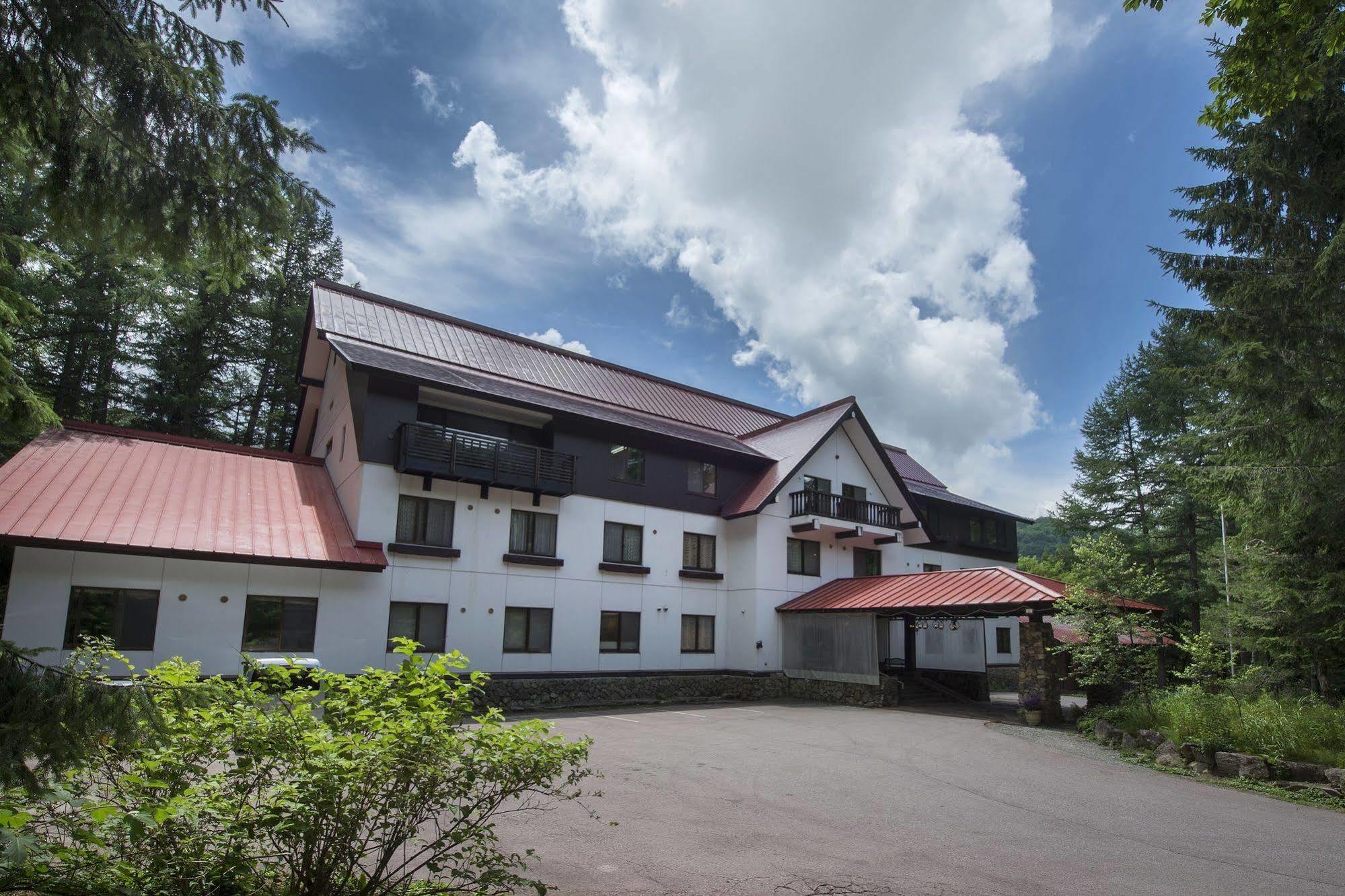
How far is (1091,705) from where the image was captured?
1780 cm

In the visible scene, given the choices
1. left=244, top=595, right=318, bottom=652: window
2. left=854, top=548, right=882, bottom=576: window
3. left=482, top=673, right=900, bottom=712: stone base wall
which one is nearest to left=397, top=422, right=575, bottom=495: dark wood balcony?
left=244, top=595, right=318, bottom=652: window

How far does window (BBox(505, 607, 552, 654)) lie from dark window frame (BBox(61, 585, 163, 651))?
8.09m

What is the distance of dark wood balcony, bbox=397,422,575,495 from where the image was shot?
19156 millimetres

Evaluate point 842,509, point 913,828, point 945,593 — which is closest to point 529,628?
point 945,593

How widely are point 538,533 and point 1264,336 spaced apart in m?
17.4

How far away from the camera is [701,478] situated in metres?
25.8

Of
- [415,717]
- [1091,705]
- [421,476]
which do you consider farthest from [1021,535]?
[415,717]

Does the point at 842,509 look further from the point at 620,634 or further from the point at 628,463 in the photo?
the point at 620,634

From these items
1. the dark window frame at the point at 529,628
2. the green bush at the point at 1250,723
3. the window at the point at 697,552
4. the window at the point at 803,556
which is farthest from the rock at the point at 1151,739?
the dark window frame at the point at 529,628

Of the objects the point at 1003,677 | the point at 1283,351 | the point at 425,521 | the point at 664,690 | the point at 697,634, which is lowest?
the point at 1003,677

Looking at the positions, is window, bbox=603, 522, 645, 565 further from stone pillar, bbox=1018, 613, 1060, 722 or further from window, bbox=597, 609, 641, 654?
stone pillar, bbox=1018, 613, 1060, 722

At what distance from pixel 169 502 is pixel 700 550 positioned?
15106mm

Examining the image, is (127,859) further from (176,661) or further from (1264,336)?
(1264,336)

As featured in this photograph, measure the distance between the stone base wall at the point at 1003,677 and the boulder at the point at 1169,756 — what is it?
1899cm
